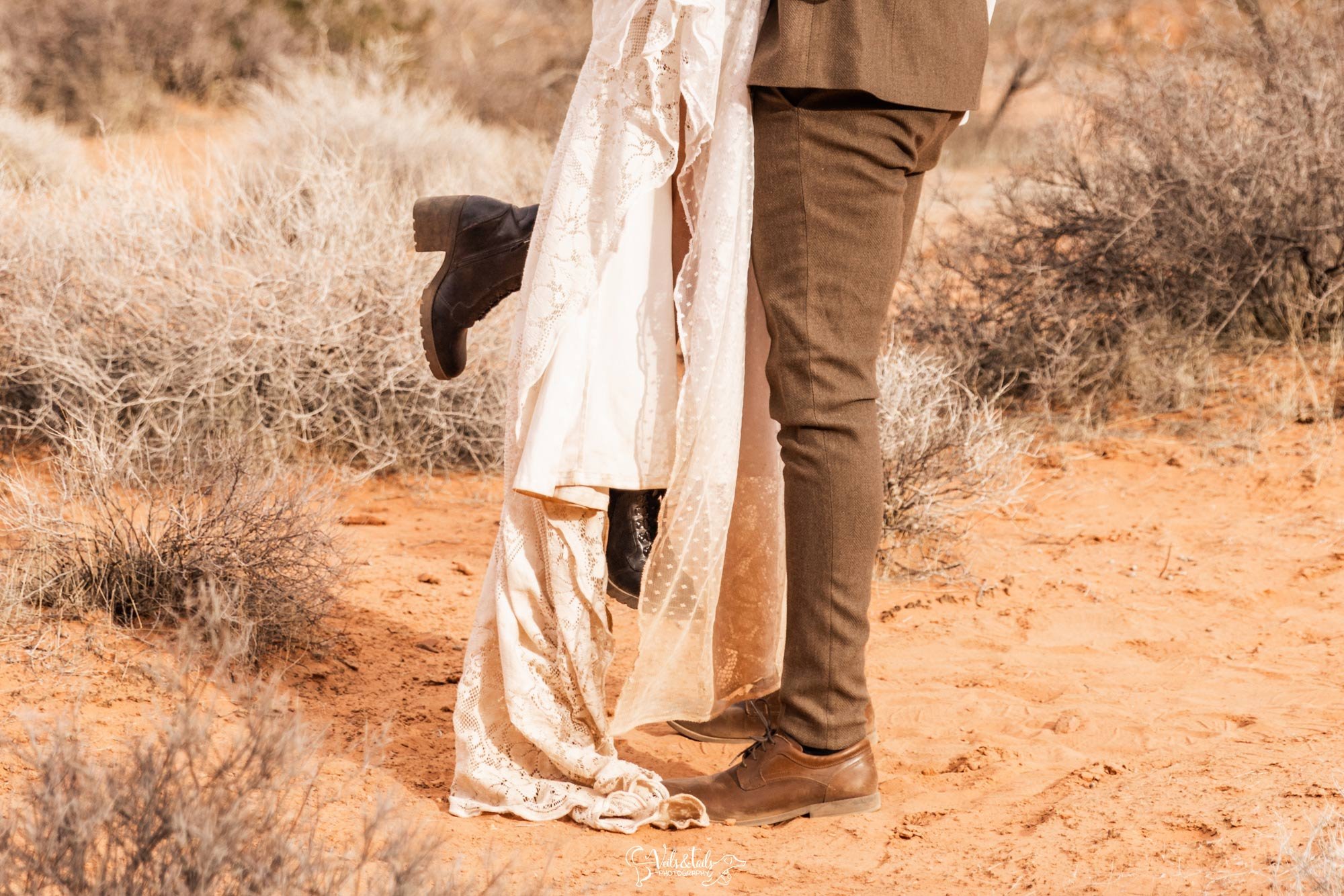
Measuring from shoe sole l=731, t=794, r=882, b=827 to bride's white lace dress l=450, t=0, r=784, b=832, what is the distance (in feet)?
0.34

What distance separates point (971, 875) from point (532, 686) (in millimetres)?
830

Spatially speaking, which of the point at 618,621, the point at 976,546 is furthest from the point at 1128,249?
the point at 618,621

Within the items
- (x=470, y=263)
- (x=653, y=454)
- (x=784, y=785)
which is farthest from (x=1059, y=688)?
(x=470, y=263)

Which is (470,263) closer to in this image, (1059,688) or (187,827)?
(187,827)

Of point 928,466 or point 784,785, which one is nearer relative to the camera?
point 784,785

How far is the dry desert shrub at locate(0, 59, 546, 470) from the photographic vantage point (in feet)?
15.6

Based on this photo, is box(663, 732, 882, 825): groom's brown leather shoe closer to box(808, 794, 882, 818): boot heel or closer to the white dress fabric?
box(808, 794, 882, 818): boot heel

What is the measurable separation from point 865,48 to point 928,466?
8.55 feet

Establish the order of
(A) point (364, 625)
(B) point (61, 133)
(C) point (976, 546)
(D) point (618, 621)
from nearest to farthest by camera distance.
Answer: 1. (A) point (364, 625)
2. (D) point (618, 621)
3. (C) point (976, 546)
4. (B) point (61, 133)

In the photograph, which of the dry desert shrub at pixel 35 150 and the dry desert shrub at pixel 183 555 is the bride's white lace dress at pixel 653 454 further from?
the dry desert shrub at pixel 35 150

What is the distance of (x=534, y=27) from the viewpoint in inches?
595

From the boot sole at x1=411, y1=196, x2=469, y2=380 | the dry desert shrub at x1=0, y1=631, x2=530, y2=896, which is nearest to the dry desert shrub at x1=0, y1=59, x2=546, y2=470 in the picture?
the boot sole at x1=411, y1=196, x2=469, y2=380

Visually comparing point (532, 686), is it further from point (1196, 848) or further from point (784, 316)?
point (1196, 848)

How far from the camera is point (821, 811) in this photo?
2.48m
